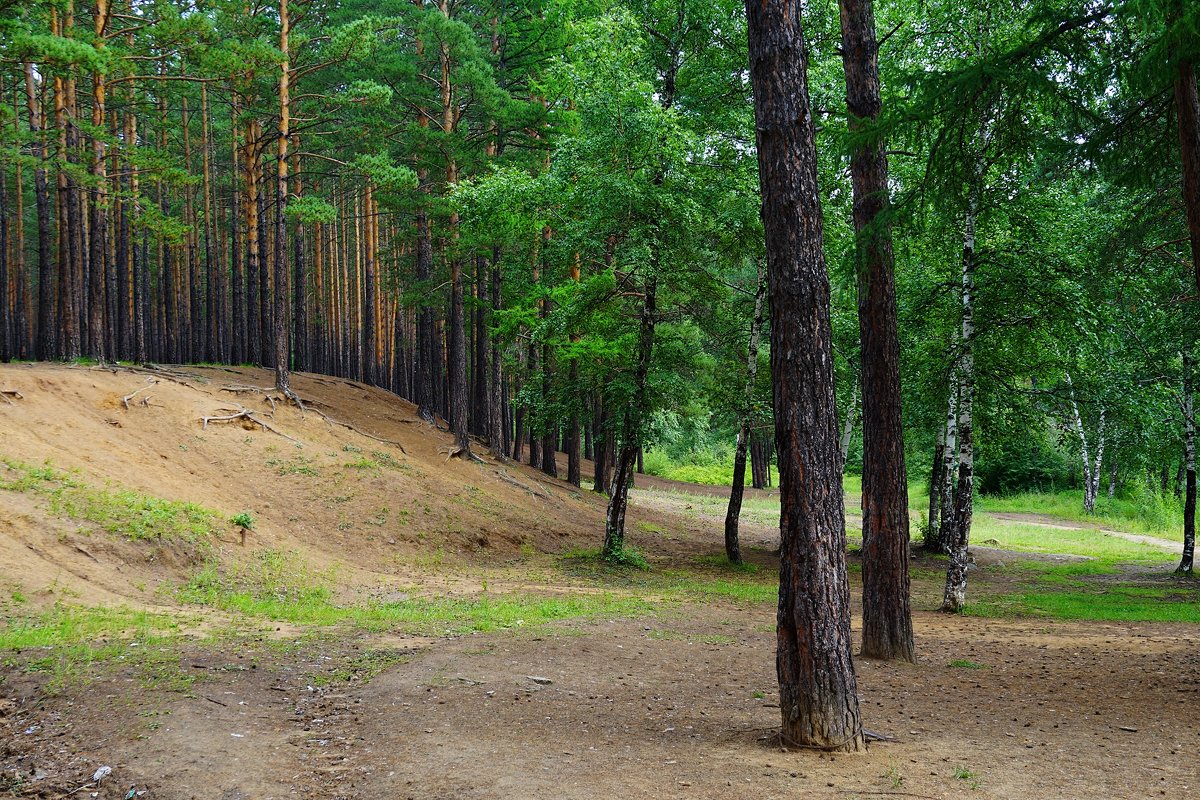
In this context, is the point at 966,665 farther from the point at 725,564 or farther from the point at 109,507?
the point at 109,507

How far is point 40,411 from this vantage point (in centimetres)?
1464

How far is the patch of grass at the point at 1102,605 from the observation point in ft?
43.5

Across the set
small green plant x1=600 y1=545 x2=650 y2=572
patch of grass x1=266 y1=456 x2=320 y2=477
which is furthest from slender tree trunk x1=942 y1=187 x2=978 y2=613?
patch of grass x1=266 y1=456 x2=320 y2=477

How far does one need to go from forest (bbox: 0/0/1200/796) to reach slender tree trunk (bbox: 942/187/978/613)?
0.07 m

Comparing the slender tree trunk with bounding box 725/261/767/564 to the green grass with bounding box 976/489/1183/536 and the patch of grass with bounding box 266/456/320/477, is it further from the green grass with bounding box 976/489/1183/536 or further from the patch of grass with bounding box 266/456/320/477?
the green grass with bounding box 976/489/1183/536

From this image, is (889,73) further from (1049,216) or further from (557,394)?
(557,394)

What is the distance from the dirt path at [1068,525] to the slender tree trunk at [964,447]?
16.3 metres

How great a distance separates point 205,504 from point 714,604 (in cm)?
863

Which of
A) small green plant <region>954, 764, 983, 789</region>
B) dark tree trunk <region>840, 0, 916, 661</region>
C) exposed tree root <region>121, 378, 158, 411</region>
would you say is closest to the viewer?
small green plant <region>954, 764, 983, 789</region>

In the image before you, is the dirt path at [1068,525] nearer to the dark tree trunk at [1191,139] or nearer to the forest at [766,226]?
the forest at [766,226]

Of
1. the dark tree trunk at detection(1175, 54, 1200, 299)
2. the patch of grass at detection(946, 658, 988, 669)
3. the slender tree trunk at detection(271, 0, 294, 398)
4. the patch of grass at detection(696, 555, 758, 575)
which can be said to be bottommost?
the patch of grass at detection(696, 555, 758, 575)

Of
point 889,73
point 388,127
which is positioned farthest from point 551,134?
point 889,73

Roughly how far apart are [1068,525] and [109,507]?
34100 millimetres

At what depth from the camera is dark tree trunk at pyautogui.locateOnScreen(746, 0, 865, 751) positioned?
5.46 metres
